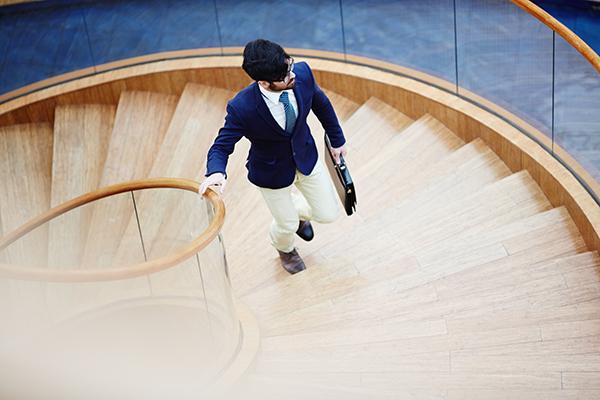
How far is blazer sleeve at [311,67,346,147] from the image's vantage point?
3088 mm

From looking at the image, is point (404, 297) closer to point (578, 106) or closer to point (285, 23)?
point (578, 106)

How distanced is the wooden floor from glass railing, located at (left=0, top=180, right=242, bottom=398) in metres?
0.05

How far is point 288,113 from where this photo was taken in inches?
116

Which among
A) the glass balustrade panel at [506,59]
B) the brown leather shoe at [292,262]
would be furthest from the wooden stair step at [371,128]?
the brown leather shoe at [292,262]

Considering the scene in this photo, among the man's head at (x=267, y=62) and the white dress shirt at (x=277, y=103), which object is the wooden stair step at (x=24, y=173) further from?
the man's head at (x=267, y=62)

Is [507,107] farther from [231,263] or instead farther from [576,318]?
[231,263]

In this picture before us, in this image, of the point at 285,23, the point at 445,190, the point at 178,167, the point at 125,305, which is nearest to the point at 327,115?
the point at 445,190

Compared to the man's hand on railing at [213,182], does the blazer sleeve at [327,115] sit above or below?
above

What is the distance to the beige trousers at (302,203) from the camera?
3.29 meters

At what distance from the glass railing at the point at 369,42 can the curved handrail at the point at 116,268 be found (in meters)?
1.98

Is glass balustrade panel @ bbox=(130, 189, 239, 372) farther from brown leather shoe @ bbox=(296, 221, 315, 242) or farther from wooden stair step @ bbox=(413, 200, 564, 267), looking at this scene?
wooden stair step @ bbox=(413, 200, 564, 267)

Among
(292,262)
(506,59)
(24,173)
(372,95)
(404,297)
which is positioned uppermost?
(24,173)

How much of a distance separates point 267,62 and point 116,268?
102 cm

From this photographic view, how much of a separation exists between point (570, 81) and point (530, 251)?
0.93 meters
